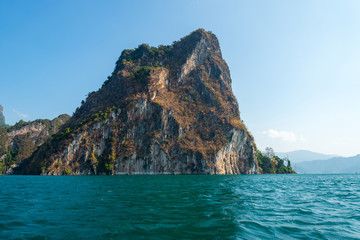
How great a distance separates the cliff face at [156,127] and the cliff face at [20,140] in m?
47.9

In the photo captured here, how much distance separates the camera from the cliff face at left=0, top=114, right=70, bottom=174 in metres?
139

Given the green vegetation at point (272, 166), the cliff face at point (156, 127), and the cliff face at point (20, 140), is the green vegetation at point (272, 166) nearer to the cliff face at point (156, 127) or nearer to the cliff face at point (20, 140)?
the cliff face at point (156, 127)

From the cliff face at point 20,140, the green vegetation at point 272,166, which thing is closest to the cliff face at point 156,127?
the green vegetation at point 272,166

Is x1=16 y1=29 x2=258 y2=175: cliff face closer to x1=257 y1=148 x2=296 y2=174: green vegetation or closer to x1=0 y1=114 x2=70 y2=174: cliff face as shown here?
x1=257 y1=148 x2=296 y2=174: green vegetation

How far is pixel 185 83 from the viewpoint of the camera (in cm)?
14238

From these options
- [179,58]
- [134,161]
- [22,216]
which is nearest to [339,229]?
[22,216]

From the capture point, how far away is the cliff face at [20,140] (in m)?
139

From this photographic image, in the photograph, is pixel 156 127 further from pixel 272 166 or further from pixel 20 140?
pixel 20 140

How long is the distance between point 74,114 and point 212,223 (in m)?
135

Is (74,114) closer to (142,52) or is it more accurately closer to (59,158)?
(59,158)

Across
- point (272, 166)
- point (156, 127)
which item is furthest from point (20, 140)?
point (272, 166)

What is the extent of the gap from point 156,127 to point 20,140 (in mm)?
125713

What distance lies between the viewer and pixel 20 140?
545ft

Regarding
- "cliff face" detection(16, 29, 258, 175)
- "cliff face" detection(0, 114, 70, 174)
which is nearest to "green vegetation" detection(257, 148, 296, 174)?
"cliff face" detection(16, 29, 258, 175)
